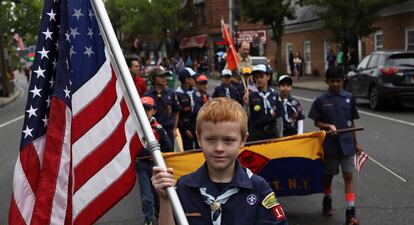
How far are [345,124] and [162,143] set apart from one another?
1.91 meters

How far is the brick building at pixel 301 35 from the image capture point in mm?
26453

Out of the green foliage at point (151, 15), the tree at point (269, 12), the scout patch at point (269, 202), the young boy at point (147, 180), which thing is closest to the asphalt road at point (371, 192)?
the young boy at point (147, 180)

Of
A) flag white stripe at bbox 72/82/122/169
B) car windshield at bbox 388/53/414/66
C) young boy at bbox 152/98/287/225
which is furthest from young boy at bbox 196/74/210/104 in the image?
car windshield at bbox 388/53/414/66

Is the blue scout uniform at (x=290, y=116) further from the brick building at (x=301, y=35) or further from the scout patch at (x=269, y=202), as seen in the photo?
the brick building at (x=301, y=35)

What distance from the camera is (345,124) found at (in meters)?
5.81

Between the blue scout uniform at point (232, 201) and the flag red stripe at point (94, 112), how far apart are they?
2.74 ft

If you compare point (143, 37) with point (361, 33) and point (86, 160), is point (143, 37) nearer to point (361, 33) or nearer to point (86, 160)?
point (361, 33)

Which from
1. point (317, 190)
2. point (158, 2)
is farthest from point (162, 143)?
point (158, 2)

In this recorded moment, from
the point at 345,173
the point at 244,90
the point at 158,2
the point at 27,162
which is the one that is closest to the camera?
the point at 27,162

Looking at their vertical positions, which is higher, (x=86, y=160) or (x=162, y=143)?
(x=86, y=160)

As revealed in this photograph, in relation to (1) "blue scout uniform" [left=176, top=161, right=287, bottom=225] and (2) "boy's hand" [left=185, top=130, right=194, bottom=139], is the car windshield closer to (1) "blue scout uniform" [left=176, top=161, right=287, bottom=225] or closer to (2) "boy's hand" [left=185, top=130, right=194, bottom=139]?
(2) "boy's hand" [left=185, top=130, right=194, bottom=139]

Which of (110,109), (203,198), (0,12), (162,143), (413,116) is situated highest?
(0,12)

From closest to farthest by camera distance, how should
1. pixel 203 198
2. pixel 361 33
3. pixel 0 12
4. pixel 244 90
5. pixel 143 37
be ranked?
pixel 203 198 < pixel 244 90 < pixel 361 33 < pixel 0 12 < pixel 143 37

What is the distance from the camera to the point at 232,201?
2482 millimetres
